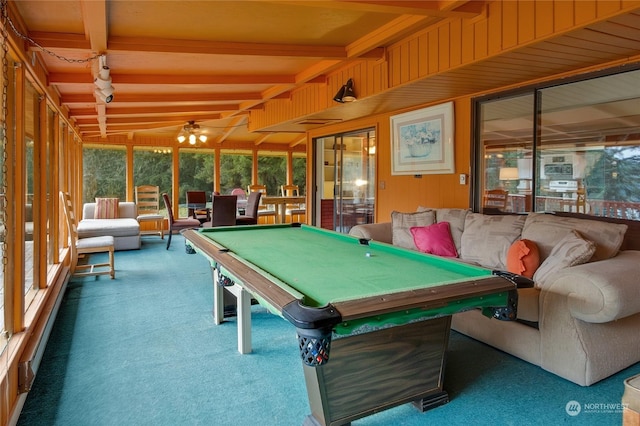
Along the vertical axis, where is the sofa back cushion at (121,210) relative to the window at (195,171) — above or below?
below

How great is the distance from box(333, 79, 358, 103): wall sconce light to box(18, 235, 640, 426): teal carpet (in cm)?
249

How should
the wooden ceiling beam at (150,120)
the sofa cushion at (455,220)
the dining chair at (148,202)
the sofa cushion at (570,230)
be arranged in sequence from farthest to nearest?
the dining chair at (148,202) < the wooden ceiling beam at (150,120) < the sofa cushion at (455,220) < the sofa cushion at (570,230)

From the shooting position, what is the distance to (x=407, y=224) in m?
4.43

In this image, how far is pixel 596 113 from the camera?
3438 mm

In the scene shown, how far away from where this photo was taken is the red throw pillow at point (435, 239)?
3959mm

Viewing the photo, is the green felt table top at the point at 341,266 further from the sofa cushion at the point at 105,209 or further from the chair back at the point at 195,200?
the sofa cushion at the point at 105,209

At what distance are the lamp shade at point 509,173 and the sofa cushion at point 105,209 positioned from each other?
282 inches

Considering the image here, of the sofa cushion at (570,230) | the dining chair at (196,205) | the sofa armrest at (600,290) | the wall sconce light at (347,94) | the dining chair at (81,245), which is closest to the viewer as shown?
the sofa armrest at (600,290)

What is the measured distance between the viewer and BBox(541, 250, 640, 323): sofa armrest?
2223 mm

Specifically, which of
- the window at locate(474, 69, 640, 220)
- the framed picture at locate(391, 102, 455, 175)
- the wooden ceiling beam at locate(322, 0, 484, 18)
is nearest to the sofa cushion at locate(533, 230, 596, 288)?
the window at locate(474, 69, 640, 220)

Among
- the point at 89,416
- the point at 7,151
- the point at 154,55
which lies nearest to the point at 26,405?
the point at 89,416

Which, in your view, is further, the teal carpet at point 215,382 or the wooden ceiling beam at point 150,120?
the wooden ceiling beam at point 150,120

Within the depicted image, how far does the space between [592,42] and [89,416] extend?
379cm

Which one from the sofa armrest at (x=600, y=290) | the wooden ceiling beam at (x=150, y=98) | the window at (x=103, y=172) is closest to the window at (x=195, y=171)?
the window at (x=103, y=172)
